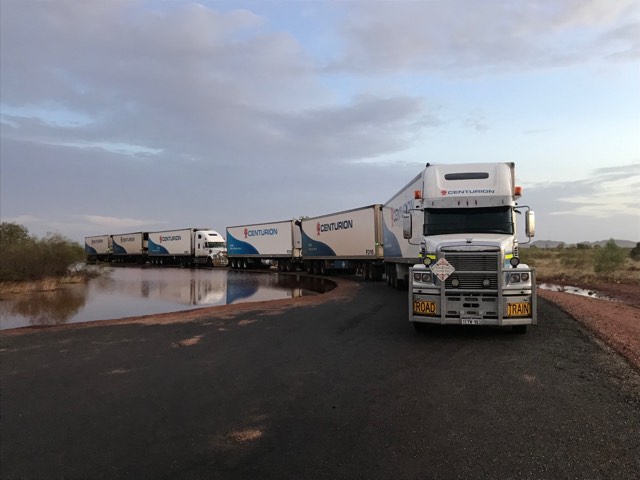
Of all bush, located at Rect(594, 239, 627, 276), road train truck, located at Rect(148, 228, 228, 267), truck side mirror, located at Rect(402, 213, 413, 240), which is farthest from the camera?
road train truck, located at Rect(148, 228, 228, 267)

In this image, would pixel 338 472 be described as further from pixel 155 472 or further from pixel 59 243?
pixel 59 243

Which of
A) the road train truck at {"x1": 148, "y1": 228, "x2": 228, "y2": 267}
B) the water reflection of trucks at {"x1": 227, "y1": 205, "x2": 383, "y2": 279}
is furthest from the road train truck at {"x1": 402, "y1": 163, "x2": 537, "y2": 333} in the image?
the road train truck at {"x1": 148, "y1": 228, "x2": 228, "y2": 267}

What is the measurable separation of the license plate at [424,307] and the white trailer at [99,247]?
263ft

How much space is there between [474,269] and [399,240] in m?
10.7

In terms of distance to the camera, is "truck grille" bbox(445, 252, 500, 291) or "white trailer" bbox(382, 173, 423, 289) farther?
"white trailer" bbox(382, 173, 423, 289)

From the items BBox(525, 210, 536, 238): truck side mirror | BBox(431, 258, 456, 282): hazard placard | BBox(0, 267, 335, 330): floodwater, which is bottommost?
BBox(0, 267, 335, 330): floodwater

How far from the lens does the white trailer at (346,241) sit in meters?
28.0

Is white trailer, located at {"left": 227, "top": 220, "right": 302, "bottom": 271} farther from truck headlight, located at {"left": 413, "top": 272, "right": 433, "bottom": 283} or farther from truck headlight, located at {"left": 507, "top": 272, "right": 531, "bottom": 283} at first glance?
truck headlight, located at {"left": 507, "top": 272, "right": 531, "bottom": 283}

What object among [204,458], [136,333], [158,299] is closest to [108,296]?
[158,299]

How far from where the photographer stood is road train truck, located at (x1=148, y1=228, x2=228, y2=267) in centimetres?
5766

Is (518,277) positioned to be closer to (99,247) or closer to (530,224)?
(530,224)

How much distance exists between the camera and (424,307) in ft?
30.5

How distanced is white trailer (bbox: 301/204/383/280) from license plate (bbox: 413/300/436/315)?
703 inches

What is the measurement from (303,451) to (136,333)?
25.0 feet
